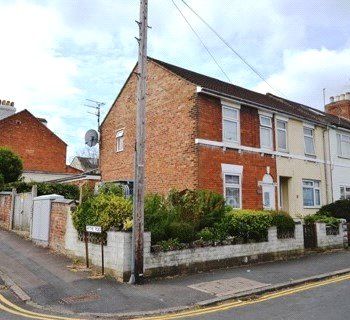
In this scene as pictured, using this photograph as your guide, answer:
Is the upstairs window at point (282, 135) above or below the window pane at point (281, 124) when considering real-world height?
below

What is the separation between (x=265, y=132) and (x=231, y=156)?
313 centimetres

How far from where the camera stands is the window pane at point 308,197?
74.1ft

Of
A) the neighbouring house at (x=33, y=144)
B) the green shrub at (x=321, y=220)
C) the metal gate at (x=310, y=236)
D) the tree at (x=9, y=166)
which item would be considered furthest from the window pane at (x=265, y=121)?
the neighbouring house at (x=33, y=144)

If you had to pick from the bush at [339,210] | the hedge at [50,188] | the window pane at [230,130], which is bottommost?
the bush at [339,210]

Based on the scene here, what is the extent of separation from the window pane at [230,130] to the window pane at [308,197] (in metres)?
6.22

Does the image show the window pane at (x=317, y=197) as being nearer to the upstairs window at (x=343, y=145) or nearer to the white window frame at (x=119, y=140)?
the upstairs window at (x=343, y=145)

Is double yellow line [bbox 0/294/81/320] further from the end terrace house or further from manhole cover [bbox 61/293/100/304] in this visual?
the end terrace house

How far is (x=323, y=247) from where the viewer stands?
663 inches

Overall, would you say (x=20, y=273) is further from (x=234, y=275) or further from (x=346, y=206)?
(x=346, y=206)

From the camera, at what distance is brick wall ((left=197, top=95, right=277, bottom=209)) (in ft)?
57.9

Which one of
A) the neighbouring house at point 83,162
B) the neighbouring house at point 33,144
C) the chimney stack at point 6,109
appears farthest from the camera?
the neighbouring house at point 83,162

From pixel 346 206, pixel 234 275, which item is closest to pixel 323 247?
pixel 346 206

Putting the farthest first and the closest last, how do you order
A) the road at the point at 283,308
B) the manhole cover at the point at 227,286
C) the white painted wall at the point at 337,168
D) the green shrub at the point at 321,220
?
1. the white painted wall at the point at 337,168
2. the green shrub at the point at 321,220
3. the manhole cover at the point at 227,286
4. the road at the point at 283,308

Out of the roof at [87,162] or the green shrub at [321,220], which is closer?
the green shrub at [321,220]
